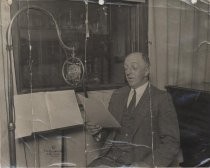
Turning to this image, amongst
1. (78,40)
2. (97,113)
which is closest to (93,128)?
(97,113)

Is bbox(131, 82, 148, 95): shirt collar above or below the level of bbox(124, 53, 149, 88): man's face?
below

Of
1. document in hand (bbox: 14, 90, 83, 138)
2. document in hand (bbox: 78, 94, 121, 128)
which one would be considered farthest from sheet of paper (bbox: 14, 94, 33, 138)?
document in hand (bbox: 78, 94, 121, 128)

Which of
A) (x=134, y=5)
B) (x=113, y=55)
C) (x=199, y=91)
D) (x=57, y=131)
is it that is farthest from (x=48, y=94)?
(x=199, y=91)

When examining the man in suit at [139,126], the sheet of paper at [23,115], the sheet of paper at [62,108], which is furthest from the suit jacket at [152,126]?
the sheet of paper at [23,115]

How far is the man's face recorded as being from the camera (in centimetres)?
91

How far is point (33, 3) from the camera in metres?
0.85

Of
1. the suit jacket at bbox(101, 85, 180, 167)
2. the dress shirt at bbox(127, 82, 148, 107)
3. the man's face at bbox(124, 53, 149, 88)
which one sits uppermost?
the man's face at bbox(124, 53, 149, 88)

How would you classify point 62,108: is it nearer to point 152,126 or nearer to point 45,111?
point 45,111

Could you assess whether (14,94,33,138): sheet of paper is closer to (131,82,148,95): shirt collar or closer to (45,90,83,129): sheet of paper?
(45,90,83,129): sheet of paper

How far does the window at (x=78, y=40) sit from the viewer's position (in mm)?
846

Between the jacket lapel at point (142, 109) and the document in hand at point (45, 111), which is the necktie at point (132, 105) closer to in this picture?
the jacket lapel at point (142, 109)

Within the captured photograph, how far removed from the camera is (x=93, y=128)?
36.0 inches

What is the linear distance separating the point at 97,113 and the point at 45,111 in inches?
5.9

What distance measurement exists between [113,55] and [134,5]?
0.52 feet
